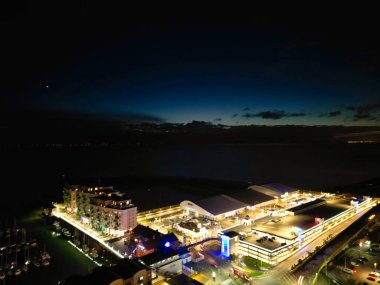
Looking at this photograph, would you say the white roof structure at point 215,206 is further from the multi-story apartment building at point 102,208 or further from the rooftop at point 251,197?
the multi-story apartment building at point 102,208

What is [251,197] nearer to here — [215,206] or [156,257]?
[215,206]

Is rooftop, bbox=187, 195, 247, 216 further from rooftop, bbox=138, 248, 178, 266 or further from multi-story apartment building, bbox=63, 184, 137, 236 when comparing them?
rooftop, bbox=138, 248, 178, 266

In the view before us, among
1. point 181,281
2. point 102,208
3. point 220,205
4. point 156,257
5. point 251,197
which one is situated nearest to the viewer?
point 181,281

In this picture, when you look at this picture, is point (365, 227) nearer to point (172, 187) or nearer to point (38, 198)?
point (172, 187)

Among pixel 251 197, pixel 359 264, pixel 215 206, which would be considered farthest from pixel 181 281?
pixel 251 197

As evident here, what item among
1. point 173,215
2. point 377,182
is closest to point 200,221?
point 173,215

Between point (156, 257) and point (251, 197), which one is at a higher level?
point (156, 257)

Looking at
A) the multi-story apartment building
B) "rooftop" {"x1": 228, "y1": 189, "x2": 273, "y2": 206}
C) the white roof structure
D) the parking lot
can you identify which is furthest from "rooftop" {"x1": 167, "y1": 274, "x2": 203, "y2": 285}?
"rooftop" {"x1": 228, "y1": 189, "x2": 273, "y2": 206}

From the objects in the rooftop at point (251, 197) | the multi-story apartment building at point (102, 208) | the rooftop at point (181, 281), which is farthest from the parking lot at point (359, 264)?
the multi-story apartment building at point (102, 208)
